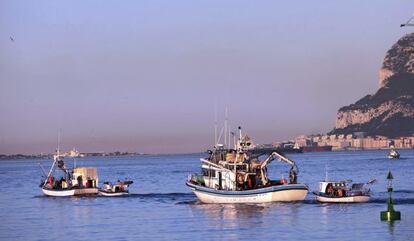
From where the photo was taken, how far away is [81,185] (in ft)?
398

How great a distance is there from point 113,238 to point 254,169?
2818 centimetres

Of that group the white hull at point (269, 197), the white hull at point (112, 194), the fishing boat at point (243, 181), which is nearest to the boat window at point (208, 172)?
the fishing boat at point (243, 181)

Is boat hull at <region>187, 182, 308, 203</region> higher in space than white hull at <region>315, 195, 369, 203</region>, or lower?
higher

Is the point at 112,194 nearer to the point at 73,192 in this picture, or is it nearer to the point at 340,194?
the point at 73,192

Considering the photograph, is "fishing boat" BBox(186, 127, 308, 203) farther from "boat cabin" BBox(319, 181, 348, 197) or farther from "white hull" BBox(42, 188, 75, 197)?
"white hull" BBox(42, 188, 75, 197)

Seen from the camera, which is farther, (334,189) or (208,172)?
(208,172)

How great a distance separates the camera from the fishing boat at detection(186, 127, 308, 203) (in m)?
91.6

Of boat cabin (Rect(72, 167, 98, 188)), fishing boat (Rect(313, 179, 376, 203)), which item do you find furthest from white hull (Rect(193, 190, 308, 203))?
boat cabin (Rect(72, 167, 98, 188))

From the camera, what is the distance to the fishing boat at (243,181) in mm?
91625

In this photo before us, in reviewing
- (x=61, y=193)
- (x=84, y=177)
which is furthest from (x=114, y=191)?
(x=61, y=193)

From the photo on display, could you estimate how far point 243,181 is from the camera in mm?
93812

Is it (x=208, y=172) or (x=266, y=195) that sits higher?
(x=208, y=172)

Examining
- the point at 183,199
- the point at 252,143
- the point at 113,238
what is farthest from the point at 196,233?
the point at 183,199

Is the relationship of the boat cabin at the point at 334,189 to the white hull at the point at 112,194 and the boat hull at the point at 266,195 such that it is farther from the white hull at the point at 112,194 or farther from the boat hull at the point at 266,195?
the white hull at the point at 112,194
